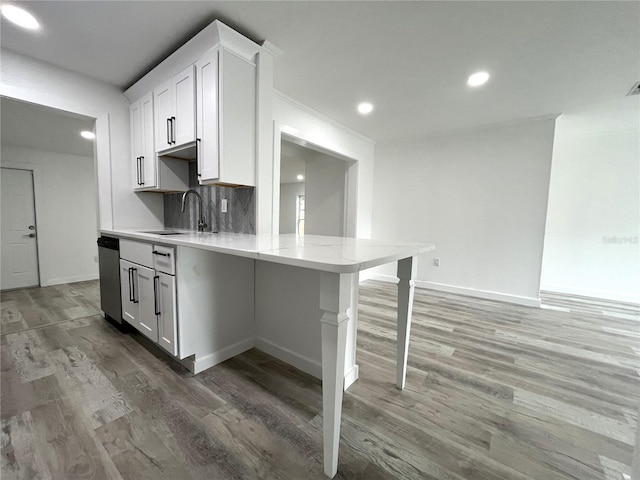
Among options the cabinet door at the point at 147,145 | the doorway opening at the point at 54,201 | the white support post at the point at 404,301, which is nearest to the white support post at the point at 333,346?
the white support post at the point at 404,301

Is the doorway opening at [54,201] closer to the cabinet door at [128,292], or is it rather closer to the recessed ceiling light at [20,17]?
the recessed ceiling light at [20,17]

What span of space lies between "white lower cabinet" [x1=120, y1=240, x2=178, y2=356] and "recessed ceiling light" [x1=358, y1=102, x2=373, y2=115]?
8.23 feet

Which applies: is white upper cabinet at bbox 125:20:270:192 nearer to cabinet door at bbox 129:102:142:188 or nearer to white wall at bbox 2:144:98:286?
cabinet door at bbox 129:102:142:188

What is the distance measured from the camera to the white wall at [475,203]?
3.25m

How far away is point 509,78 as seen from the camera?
7.54 feet

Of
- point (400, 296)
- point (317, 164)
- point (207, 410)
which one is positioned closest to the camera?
point (207, 410)

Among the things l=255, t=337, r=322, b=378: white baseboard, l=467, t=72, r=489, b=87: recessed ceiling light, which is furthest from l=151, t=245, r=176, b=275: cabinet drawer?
l=467, t=72, r=489, b=87: recessed ceiling light

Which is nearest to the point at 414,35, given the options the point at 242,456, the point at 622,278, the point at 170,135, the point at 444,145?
the point at 170,135

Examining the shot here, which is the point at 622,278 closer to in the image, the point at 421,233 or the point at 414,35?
the point at 421,233

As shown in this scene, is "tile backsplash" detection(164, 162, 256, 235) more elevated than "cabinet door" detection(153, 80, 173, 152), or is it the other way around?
"cabinet door" detection(153, 80, 173, 152)

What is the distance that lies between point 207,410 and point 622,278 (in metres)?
5.51

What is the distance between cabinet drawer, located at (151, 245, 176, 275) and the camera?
1.62 metres

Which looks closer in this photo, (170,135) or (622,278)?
(170,135)

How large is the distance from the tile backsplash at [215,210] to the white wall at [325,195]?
7.28 feet
